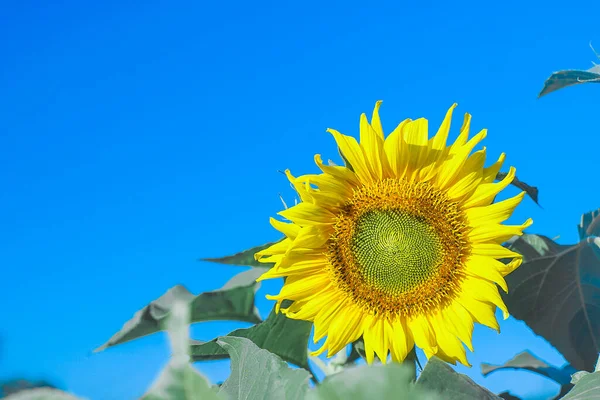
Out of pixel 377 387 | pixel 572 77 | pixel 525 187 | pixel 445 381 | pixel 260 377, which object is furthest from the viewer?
pixel 572 77

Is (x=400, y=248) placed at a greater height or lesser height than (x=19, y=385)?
greater

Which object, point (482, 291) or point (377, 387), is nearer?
point (377, 387)

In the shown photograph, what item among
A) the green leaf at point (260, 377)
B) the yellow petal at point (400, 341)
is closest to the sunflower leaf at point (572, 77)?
the yellow petal at point (400, 341)

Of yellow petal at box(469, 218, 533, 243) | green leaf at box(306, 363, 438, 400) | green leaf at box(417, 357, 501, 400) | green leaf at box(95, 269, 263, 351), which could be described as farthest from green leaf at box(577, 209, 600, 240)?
green leaf at box(306, 363, 438, 400)

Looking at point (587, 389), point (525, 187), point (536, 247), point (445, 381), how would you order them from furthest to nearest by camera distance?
point (536, 247), point (525, 187), point (587, 389), point (445, 381)

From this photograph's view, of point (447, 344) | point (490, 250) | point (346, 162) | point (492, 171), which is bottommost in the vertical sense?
point (447, 344)

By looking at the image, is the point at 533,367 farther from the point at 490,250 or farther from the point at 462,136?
the point at 462,136

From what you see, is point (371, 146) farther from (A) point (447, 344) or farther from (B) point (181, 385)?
(B) point (181, 385)

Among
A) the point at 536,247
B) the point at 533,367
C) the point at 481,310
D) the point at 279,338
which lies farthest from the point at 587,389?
the point at 533,367

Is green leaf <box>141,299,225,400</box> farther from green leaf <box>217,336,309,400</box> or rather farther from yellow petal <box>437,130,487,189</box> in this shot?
yellow petal <box>437,130,487,189</box>
